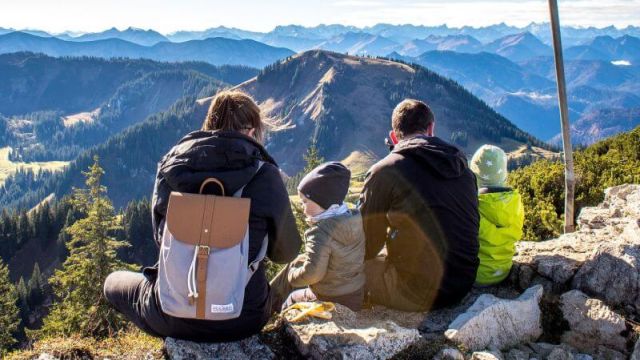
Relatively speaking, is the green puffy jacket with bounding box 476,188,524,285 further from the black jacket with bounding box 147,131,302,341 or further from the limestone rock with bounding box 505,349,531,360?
the black jacket with bounding box 147,131,302,341

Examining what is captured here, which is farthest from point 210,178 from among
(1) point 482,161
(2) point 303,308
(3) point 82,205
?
(3) point 82,205

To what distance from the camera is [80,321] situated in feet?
88.3

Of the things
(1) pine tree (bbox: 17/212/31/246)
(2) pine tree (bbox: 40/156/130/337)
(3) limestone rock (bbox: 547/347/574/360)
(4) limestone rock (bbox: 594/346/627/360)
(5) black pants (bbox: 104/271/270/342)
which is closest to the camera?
(5) black pants (bbox: 104/271/270/342)

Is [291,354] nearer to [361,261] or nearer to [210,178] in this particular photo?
[361,261]

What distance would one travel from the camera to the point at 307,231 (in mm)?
7012

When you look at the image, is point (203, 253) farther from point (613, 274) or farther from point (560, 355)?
point (613, 274)

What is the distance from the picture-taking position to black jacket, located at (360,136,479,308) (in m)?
7.10

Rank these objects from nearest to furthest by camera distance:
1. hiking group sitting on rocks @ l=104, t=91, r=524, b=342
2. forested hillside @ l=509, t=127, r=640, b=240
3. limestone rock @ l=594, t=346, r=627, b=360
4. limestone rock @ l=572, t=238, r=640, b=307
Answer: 1. hiking group sitting on rocks @ l=104, t=91, r=524, b=342
2. limestone rock @ l=594, t=346, r=627, b=360
3. limestone rock @ l=572, t=238, r=640, b=307
4. forested hillside @ l=509, t=127, r=640, b=240

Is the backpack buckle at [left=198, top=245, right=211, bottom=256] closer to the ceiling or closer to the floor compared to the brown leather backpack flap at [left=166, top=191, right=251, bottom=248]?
closer to the floor

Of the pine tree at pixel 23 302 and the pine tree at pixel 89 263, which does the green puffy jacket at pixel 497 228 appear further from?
the pine tree at pixel 23 302

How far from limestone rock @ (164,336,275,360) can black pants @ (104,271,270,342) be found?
8 centimetres

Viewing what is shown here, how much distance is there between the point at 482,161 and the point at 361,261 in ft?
9.42

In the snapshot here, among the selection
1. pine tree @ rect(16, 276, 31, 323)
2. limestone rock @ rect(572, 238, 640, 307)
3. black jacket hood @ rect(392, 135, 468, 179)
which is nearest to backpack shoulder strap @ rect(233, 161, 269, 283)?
black jacket hood @ rect(392, 135, 468, 179)

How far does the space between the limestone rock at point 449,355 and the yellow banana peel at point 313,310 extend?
5.08 ft
